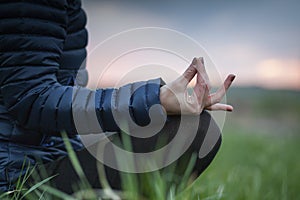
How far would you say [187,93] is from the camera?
3.51 feet

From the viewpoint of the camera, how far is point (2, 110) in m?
1.13

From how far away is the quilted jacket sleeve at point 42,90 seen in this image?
1.06 m

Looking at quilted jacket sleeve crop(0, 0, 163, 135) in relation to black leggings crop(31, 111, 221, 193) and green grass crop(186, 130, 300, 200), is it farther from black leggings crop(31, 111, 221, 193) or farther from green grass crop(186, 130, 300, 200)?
green grass crop(186, 130, 300, 200)

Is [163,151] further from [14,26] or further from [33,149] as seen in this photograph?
[14,26]

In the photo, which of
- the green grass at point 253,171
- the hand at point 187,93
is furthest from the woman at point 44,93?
the green grass at point 253,171

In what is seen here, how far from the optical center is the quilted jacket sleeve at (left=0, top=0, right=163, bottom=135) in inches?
41.9

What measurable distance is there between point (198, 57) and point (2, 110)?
460 mm

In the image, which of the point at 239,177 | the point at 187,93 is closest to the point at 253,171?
A: the point at 239,177

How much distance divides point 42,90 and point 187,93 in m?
0.31

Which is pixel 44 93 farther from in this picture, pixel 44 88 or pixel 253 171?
pixel 253 171

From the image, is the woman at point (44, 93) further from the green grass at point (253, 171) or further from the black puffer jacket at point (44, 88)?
the green grass at point (253, 171)

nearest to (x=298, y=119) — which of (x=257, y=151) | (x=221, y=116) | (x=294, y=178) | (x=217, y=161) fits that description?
(x=257, y=151)

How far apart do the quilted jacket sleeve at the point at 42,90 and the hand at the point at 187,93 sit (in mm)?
26

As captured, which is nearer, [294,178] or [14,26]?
[14,26]
